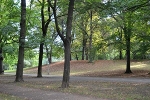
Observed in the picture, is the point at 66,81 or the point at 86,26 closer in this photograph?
the point at 66,81

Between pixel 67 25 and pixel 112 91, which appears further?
pixel 67 25

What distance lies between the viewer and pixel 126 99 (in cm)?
1138

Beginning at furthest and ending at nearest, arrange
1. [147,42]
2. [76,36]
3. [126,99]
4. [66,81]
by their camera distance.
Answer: [76,36] < [147,42] < [66,81] < [126,99]

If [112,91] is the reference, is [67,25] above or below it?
above

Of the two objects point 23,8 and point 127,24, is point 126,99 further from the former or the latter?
point 127,24

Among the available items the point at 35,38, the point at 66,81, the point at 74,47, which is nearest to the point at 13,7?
the point at 35,38

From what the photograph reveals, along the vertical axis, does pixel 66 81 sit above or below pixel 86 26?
below

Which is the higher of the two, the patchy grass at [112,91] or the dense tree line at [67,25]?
the dense tree line at [67,25]

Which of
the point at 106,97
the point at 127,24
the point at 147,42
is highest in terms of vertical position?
the point at 127,24

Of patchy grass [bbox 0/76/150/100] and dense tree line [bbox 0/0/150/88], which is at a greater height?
dense tree line [bbox 0/0/150/88]

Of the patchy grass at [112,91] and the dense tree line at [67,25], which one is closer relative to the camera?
the patchy grass at [112,91]

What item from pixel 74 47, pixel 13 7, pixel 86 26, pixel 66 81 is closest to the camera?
pixel 66 81

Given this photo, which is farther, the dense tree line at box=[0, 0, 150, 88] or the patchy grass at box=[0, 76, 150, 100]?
the dense tree line at box=[0, 0, 150, 88]

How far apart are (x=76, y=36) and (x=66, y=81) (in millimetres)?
40136
